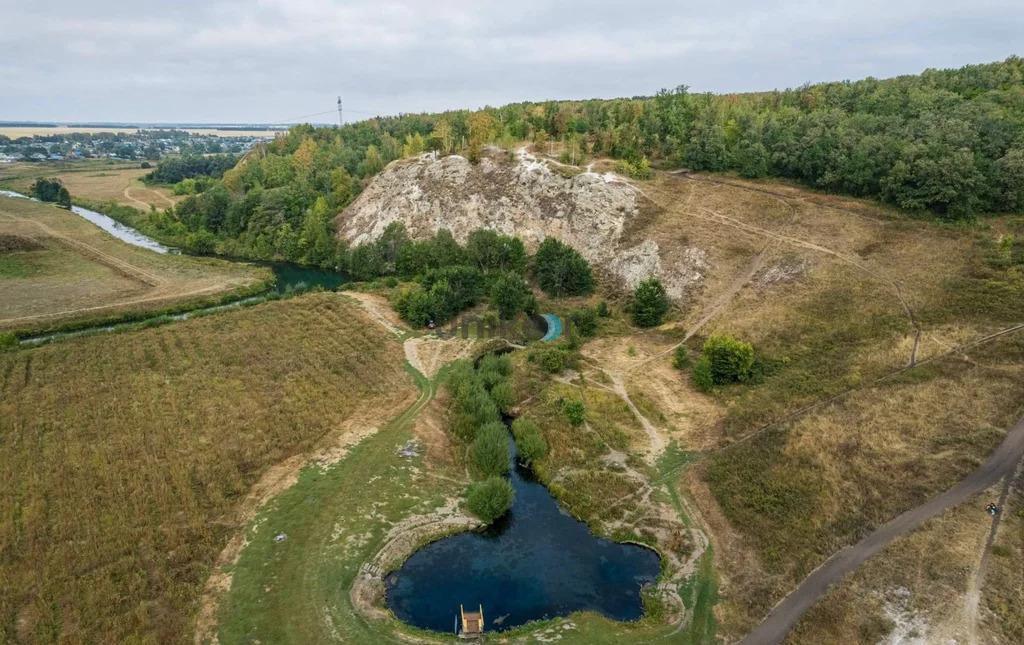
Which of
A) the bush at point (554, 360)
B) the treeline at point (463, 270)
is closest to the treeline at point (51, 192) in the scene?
the treeline at point (463, 270)

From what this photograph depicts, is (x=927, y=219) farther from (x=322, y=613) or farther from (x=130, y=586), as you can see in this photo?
(x=130, y=586)

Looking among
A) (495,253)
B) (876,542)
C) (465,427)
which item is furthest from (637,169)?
(876,542)

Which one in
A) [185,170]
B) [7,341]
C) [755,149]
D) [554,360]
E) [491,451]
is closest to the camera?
[491,451]

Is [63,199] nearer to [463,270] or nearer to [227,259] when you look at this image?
[227,259]

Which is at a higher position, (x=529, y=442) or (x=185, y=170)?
(x=185, y=170)

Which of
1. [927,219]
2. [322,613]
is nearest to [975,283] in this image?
[927,219]

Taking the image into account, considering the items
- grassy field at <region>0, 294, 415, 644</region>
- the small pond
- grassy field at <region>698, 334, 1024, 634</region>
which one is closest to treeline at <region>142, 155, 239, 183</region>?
grassy field at <region>0, 294, 415, 644</region>

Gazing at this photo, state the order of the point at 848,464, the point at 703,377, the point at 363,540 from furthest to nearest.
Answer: the point at 703,377
the point at 848,464
the point at 363,540
